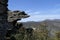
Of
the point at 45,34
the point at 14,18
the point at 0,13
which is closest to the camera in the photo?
the point at 0,13

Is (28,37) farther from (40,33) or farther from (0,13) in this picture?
(0,13)

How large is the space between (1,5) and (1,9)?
21 cm

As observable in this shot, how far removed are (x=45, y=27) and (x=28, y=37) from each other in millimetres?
4955

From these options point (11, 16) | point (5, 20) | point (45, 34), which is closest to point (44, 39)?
point (45, 34)

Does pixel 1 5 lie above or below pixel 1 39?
above

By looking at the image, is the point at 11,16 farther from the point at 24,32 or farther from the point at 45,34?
the point at 45,34

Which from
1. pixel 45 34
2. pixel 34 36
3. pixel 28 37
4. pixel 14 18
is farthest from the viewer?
pixel 45 34

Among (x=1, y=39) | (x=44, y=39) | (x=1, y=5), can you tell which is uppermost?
(x=1, y=5)

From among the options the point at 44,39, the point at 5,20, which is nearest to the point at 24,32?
the point at 44,39

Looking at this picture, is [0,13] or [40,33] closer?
[0,13]

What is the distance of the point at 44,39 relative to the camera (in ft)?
84.8

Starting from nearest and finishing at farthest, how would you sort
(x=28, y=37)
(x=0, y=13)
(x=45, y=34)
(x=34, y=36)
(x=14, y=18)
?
(x=0, y=13) < (x=14, y=18) < (x=28, y=37) < (x=34, y=36) < (x=45, y=34)

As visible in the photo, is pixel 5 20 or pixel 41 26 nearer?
pixel 5 20

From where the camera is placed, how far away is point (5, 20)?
1151 cm
